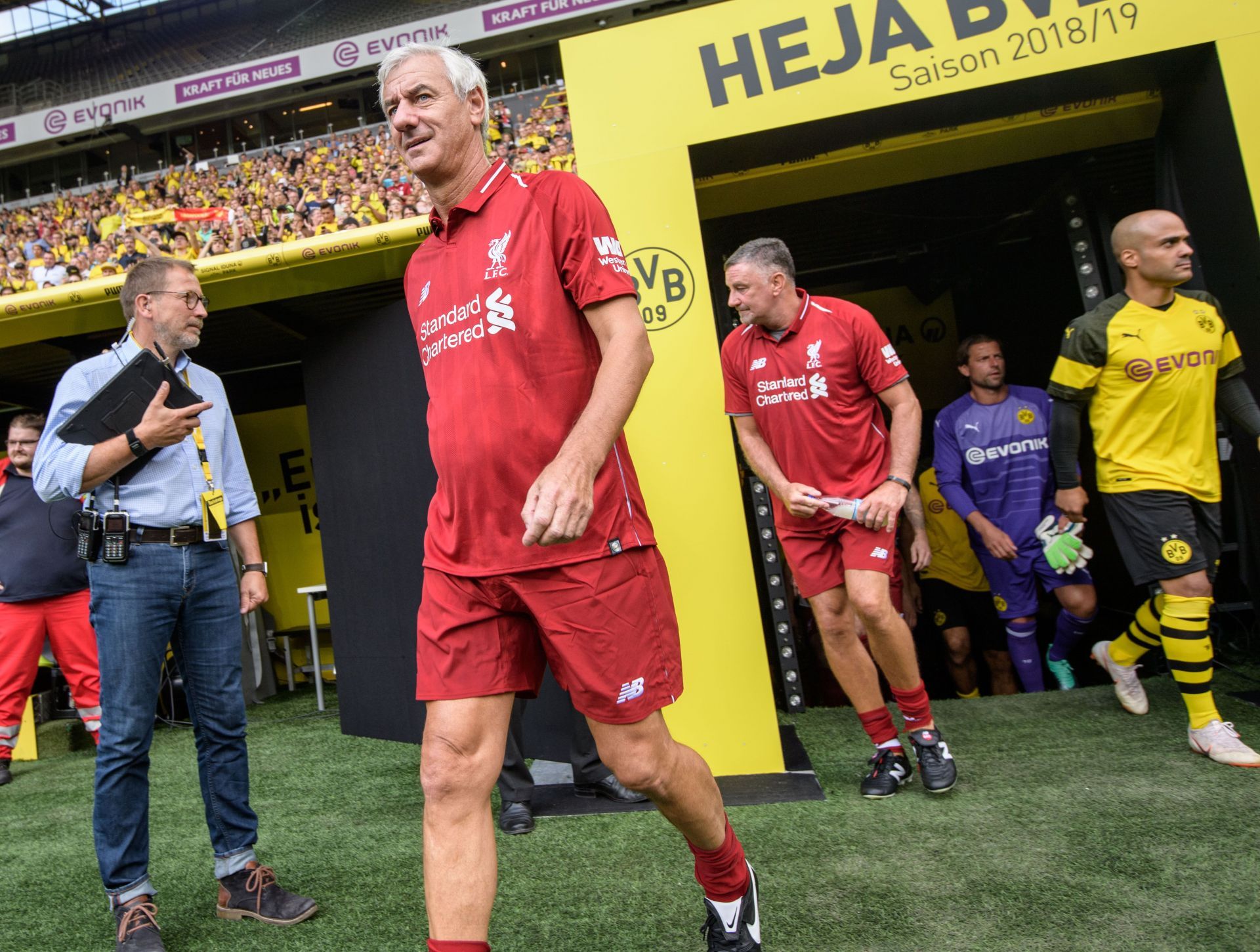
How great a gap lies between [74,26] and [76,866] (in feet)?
100

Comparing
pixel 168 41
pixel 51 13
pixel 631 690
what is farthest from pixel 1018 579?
pixel 51 13

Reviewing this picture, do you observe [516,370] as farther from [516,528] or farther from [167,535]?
[167,535]

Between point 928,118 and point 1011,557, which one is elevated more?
point 928,118

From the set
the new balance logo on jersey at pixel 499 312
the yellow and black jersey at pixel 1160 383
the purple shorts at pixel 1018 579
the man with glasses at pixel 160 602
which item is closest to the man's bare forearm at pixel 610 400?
the new balance logo on jersey at pixel 499 312

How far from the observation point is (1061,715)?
3.71m

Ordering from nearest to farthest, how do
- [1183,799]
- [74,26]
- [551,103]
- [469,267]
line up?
Result: 1. [469,267]
2. [1183,799]
3. [551,103]
4. [74,26]

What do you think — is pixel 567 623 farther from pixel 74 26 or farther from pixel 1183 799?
pixel 74 26

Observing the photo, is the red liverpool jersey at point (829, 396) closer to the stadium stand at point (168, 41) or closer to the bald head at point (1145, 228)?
the bald head at point (1145, 228)

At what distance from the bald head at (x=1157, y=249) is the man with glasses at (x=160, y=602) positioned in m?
3.09

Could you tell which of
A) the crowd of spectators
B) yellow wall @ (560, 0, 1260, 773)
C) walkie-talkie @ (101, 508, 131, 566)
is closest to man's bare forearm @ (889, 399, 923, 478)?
yellow wall @ (560, 0, 1260, 773)

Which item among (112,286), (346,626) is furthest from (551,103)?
(346,626)

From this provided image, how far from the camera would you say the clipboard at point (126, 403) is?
2148mm

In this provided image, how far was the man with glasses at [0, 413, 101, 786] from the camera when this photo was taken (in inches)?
183

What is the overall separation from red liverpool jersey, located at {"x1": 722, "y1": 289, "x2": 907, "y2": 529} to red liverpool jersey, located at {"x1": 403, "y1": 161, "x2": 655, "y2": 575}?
1583mm
